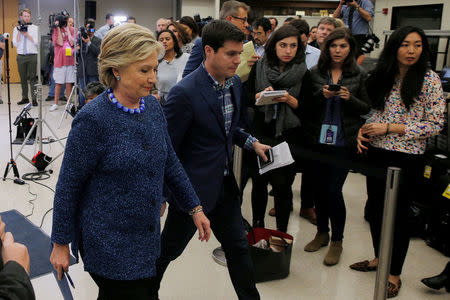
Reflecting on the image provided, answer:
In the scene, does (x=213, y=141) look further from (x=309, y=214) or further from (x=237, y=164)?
(x=309, y=214)

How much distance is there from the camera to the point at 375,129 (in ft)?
8.96

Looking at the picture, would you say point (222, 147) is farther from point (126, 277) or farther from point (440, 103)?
point (440, 103)

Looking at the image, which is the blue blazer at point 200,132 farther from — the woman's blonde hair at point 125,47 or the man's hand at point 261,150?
the woman's blonde hair at point 125,47

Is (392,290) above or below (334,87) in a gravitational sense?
below

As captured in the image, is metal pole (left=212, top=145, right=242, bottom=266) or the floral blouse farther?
metal pole (left=212, top=145, right=242, bottom=266)

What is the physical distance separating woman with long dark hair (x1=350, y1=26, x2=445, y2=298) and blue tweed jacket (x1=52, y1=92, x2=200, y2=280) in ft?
4.91

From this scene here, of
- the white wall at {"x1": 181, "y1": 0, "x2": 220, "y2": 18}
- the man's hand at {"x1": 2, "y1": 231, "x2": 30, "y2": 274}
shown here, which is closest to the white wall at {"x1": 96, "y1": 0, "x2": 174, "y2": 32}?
the white wall at {"x1": 181, "y1": 0, "x2": 220, "y2": 18}

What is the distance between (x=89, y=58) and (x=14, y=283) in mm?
7758

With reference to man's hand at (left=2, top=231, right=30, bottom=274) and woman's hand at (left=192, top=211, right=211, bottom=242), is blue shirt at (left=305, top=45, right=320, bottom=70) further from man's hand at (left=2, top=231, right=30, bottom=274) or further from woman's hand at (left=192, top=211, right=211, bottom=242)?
man's hand at (left=2, top=231, right=30, bottom=274)

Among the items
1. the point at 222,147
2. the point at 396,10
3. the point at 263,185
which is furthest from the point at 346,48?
the point at 396,10

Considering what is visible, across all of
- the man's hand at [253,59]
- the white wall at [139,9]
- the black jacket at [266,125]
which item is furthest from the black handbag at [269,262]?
the white wall at [139,9]

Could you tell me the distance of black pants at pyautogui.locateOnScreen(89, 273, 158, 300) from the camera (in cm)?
161

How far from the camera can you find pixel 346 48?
3.03 meters

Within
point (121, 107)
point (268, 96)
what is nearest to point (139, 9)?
point (268, 96)
